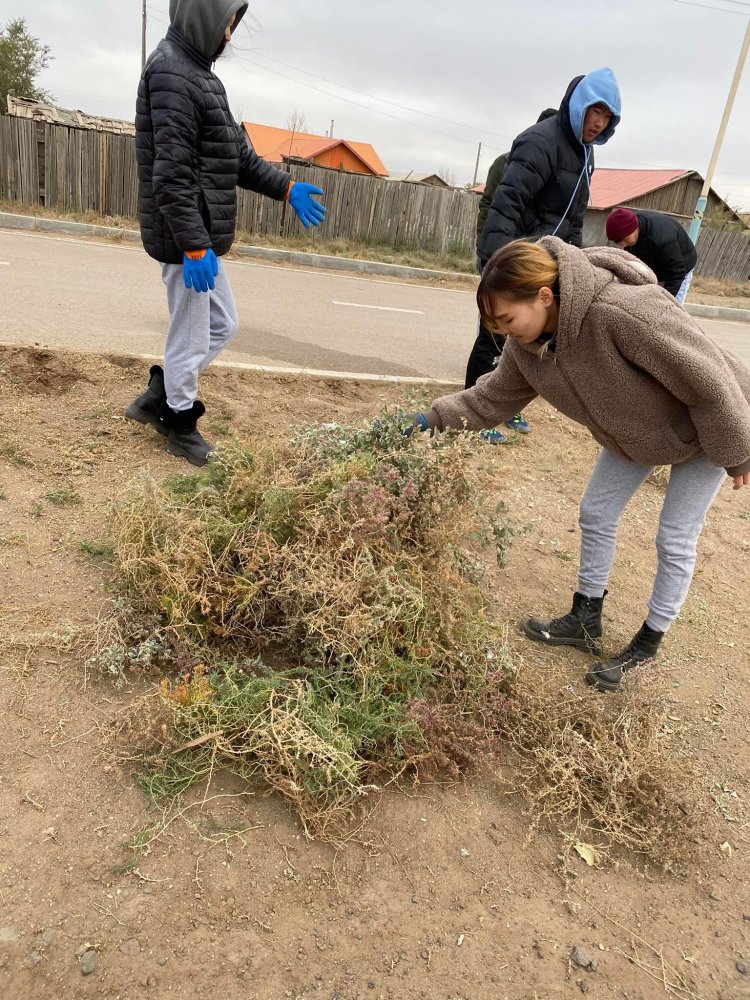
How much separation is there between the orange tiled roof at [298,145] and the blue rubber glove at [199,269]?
29264mm

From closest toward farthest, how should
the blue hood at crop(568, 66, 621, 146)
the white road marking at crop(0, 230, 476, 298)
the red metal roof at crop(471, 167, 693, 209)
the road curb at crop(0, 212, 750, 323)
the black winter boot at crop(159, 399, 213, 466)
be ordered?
1. the black winter boot at crop(159, 399, 213, 466)
2. the blue hood at crop(568, 66, 621, 146)
3. the white road marking at crop(0, 230, 476, 298)
4. the road curb at crop(0, 212, 750, 323)
5. the red metal roof at crop(471, 167, 693, 209)

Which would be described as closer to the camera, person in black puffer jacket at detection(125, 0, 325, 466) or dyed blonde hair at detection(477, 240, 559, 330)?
dyed blonde hair at detection(477, 240, 559, 330)

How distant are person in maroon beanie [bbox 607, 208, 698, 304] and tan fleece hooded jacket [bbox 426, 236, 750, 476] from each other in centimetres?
223

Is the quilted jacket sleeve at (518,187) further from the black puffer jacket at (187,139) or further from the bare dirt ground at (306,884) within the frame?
the bare dirt ground at (306,884)

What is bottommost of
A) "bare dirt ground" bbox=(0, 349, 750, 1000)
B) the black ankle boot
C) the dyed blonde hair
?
"bare dirt ground" bbox=(0, 349, 750, 1000)

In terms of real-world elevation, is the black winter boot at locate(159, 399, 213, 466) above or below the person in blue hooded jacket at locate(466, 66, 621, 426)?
below

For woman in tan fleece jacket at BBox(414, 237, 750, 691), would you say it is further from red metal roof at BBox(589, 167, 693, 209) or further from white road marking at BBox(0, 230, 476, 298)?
red metal roof at BBox(589, 167, 693, 209)

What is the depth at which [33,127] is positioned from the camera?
13.3m

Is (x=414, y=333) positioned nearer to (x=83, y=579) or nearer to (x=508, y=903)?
(x=83, y=579)

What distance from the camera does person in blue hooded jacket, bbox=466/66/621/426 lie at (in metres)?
3.97

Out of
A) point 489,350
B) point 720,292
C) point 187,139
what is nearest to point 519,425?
point 489,350

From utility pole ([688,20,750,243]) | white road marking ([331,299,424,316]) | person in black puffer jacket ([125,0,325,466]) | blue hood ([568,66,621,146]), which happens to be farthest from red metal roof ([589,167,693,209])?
person in black puffer jacket ([125,0,325,466])

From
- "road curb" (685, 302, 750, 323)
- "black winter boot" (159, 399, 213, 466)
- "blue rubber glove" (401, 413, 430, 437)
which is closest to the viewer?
"blue rubber glove" (401, 413, 430, 437)

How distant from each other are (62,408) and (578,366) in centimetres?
299
